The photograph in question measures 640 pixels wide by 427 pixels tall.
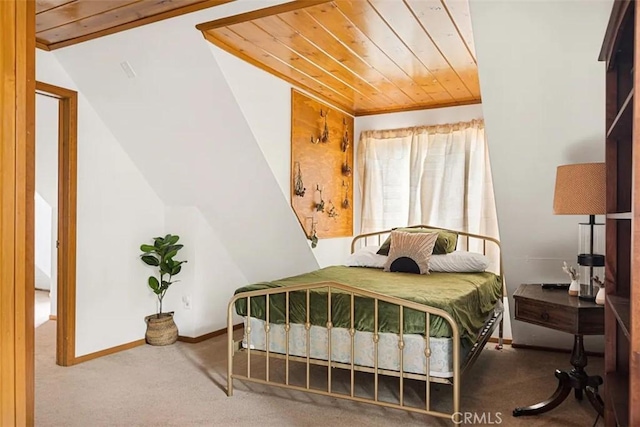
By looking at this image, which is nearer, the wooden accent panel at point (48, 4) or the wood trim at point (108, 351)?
the wooden accent panel at point (48, 4)

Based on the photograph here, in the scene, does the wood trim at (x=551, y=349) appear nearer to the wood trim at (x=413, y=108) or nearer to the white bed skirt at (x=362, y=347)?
the white bed skirt at (x=362, y=347)

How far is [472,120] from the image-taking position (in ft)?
15.6

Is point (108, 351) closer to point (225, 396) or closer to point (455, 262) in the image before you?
point (225, 396)

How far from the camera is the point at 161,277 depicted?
14.0ft

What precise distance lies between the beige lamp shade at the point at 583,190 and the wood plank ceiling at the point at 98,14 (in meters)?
2.05

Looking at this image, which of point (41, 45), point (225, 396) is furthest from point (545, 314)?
point (41, 45)

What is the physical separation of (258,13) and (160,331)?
9.08 feet

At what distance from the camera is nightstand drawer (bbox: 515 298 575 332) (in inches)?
103

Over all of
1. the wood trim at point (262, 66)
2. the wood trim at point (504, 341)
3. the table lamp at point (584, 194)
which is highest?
the wood trim at point (262, 66)

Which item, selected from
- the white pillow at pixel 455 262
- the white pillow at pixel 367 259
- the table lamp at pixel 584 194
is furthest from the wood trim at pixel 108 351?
the table lamp at pixel 584 194

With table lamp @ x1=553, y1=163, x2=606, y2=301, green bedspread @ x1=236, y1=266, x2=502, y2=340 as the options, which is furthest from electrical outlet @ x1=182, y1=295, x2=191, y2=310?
table lamp @ x1=553, y1=163, x2=606, y2=301

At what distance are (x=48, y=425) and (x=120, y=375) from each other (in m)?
0.85

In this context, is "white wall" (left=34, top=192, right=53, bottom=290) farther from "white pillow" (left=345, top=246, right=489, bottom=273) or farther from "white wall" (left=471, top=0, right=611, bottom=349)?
"white wall" (left=471, top=0, right=611, bottom=349)

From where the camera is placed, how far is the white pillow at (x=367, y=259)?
427cm
